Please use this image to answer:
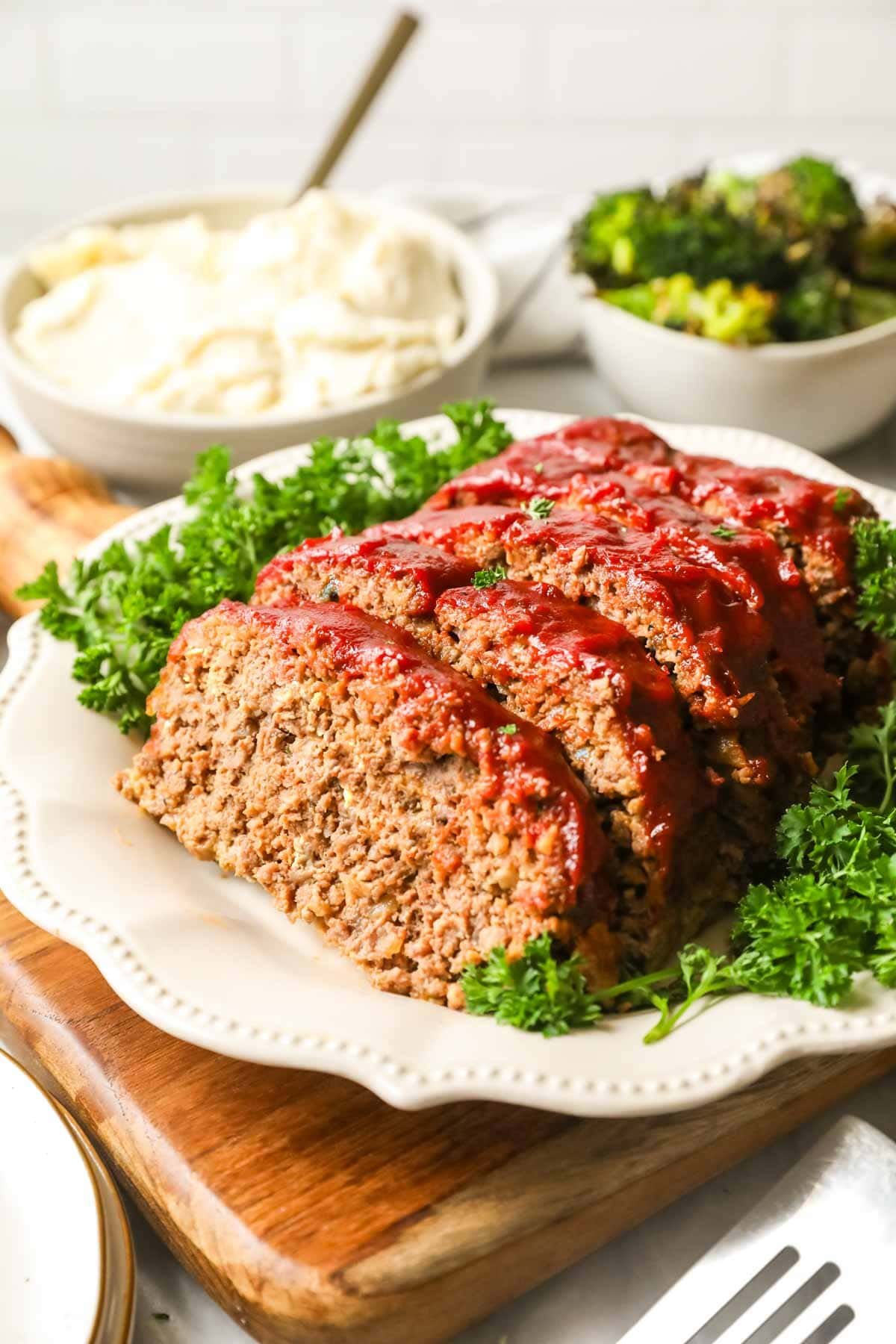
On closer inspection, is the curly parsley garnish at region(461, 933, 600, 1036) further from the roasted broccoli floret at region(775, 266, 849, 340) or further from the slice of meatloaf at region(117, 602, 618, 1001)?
the roasted broccoli floret at region(775, 266, 849, 340)

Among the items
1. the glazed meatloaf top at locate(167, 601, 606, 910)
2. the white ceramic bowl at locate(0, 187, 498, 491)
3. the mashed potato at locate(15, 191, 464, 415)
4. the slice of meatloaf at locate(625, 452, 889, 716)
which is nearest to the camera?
the glazed meatloaf top at locate(167, 601, 606, 910)

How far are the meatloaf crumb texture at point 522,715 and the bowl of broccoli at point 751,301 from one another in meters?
1.91

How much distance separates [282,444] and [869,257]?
306cm

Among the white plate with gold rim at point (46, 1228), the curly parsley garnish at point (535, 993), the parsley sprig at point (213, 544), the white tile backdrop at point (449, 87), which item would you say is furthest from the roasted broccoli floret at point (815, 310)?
the white tile backdrop at point (449, 87)

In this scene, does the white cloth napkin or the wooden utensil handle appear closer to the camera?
the wooden utensil handle

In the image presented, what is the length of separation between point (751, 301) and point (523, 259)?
196cm

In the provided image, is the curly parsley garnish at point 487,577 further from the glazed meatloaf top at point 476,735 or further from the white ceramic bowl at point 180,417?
the white ceramic bowl at point 180,417

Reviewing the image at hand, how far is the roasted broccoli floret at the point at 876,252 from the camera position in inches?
272

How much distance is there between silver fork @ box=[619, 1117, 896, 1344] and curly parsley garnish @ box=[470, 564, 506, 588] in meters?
1.76

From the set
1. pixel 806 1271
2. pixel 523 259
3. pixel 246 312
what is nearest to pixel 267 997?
pixel 806 1271

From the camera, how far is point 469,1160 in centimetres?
347

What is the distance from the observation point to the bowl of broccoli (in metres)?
6.29

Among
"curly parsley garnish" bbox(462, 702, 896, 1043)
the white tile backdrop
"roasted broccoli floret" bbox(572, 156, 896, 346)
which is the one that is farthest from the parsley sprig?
the white tile backdrop

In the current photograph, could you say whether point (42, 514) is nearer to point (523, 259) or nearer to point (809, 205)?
point (523, 259)
